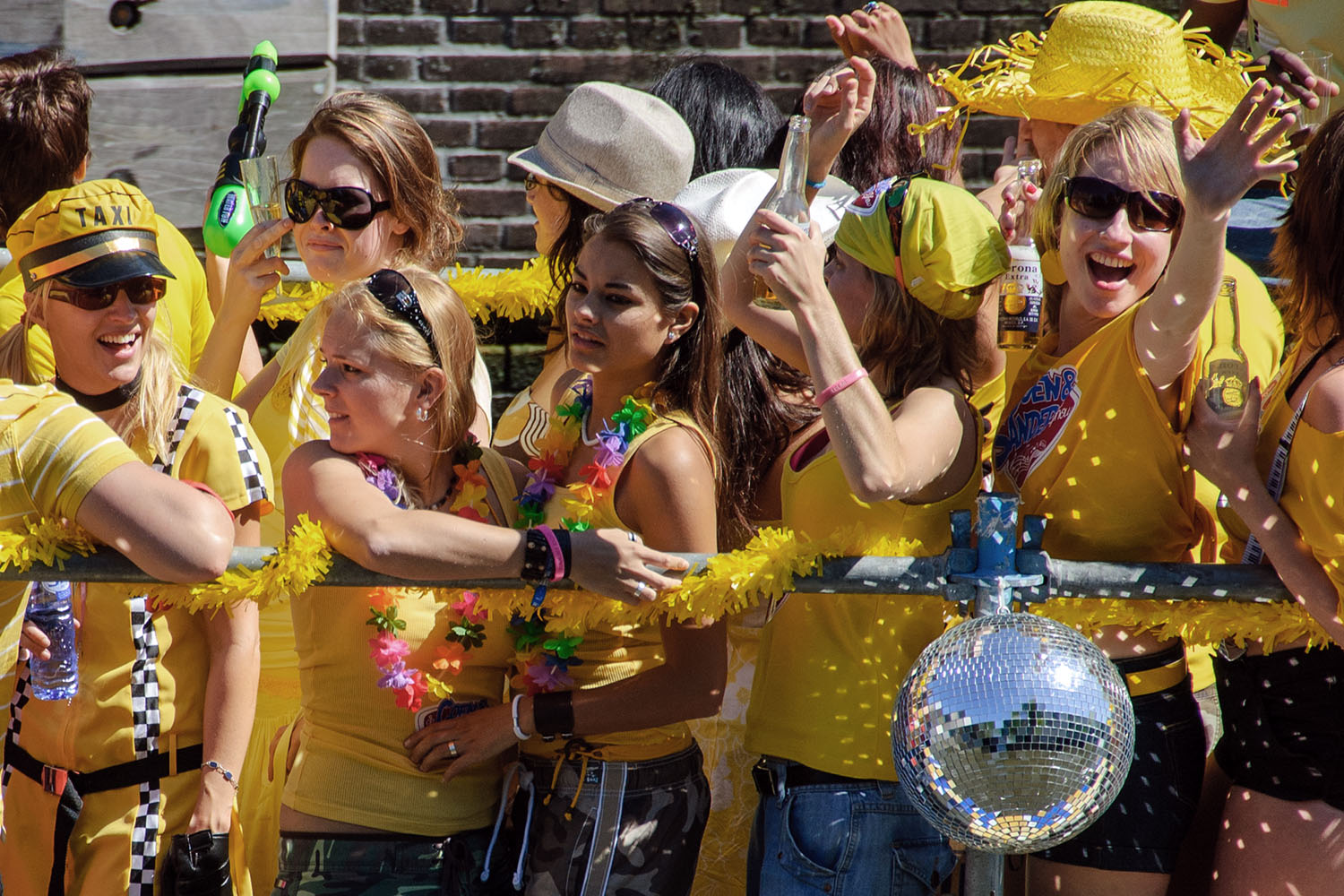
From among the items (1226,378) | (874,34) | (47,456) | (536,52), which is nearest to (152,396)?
(47,456)

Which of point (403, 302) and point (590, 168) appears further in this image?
point (590, 168)

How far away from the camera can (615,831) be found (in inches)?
86.9

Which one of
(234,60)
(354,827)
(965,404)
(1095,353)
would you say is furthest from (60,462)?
(234,60)

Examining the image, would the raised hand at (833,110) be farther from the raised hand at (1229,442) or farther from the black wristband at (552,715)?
the black wristband at (552,715)

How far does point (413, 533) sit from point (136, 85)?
3.63 m

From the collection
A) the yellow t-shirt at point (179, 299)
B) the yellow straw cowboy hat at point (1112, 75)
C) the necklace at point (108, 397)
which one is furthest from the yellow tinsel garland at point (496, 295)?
the necklace at point (108, 397)

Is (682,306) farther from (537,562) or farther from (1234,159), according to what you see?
(1234,159)

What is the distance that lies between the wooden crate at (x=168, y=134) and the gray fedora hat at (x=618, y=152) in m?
2.08

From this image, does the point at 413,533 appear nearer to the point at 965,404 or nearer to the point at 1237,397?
→ the point at 965,404

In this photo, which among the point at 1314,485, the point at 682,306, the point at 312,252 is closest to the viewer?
the point at 1314,485

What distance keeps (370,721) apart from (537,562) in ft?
1.55

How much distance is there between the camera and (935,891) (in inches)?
86.3

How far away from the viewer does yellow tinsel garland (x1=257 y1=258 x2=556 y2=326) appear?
381 cm

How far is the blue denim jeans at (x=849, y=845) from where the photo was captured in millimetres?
2127
